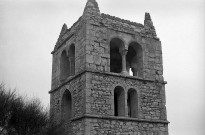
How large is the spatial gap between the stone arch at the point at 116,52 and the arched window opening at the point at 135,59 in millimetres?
690

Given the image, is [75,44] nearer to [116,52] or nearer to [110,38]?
[110,38]

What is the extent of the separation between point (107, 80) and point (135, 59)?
3.47 m

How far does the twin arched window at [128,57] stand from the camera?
18.0 meters

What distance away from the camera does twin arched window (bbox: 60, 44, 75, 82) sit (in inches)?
754

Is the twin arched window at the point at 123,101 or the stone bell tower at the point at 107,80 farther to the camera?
the twin arched window at the point at 123,101

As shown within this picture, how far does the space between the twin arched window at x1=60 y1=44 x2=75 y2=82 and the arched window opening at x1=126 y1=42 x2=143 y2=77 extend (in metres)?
3.13

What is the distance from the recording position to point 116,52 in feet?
67.1

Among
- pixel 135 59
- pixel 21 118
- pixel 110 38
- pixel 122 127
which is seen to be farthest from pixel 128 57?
pixel 21 118

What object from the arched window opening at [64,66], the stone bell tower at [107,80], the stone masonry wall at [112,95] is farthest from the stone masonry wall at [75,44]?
the stone masonry wall at [112,95]

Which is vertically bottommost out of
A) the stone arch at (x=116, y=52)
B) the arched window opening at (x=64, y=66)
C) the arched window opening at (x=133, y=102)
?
the arched window opening at (x=133, y=102)

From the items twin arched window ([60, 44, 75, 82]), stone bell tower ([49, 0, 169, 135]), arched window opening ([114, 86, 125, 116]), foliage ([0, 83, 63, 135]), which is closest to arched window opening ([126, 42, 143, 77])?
stone bell tower ([49, 0, 169, 135])

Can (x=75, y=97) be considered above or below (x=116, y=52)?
below

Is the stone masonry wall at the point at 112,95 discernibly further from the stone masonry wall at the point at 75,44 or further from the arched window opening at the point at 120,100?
the stone masonry wall at the point at 75,44

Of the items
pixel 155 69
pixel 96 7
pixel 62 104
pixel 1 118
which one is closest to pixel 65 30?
pixel 96 7
